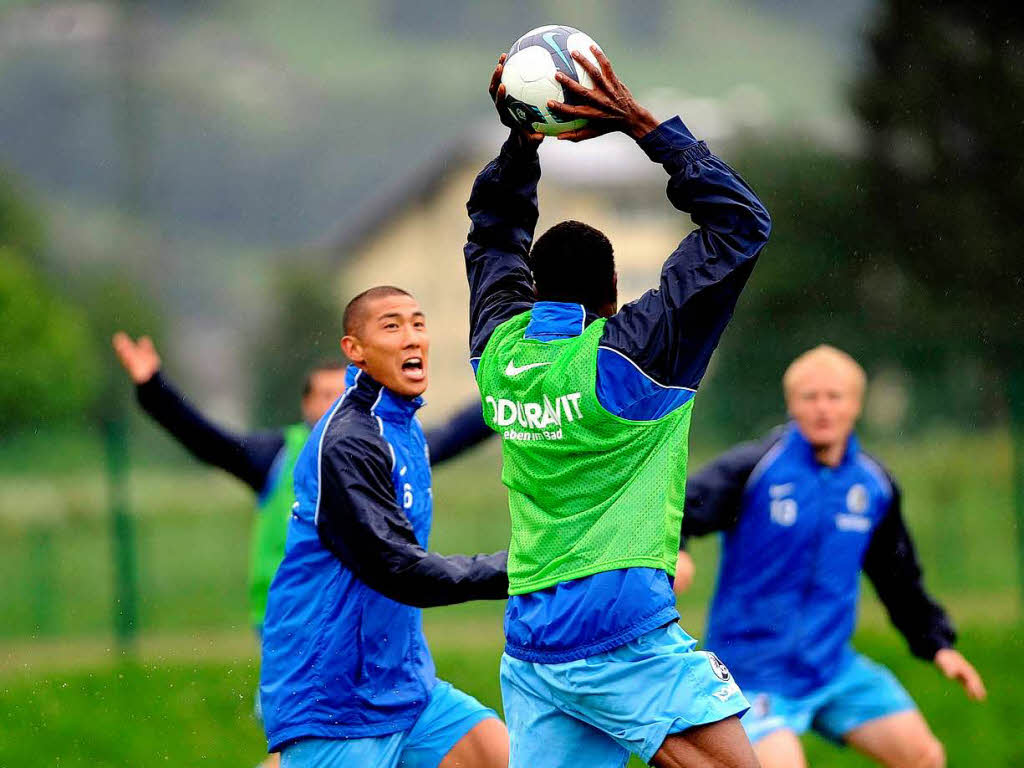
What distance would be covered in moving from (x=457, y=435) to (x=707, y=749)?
2325 millimetres

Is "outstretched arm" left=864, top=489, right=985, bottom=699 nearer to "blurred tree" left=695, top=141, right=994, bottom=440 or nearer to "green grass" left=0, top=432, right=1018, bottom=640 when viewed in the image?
"green grass" left=0, top=432, right=1018, bottom=640

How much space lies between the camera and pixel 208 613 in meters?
16.0

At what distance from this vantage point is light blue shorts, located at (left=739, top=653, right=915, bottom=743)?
6.64 meters

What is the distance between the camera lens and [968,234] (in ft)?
140

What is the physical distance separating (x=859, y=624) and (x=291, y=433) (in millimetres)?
7445

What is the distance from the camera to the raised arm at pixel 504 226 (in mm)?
4855

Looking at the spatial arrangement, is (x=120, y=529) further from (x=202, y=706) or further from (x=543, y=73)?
(x=543, y=73)

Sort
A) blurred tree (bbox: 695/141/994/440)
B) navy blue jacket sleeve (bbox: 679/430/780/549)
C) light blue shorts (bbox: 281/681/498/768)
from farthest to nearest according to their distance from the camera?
blurred tree (bbox: 695/141/994/440) < navy blue jacket sleeve (bbox: 679/430/780/549) < light blue shorts (bbox: 281/681/498/768)

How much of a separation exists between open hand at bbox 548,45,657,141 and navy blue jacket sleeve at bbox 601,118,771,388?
0.15 meters

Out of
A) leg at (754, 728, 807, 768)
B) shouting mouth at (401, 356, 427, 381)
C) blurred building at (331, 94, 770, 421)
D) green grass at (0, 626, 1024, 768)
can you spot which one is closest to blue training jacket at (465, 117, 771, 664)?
shouting mouth at (401, 356, 427, 381)

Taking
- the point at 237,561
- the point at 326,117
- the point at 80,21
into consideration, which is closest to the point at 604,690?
the point at 237,561

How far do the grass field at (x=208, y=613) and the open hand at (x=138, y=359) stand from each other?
9.57 ft

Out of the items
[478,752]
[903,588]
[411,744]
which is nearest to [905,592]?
[903,588]

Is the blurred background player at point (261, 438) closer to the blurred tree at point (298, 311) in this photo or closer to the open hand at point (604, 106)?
the open hand at point (604, 106)
